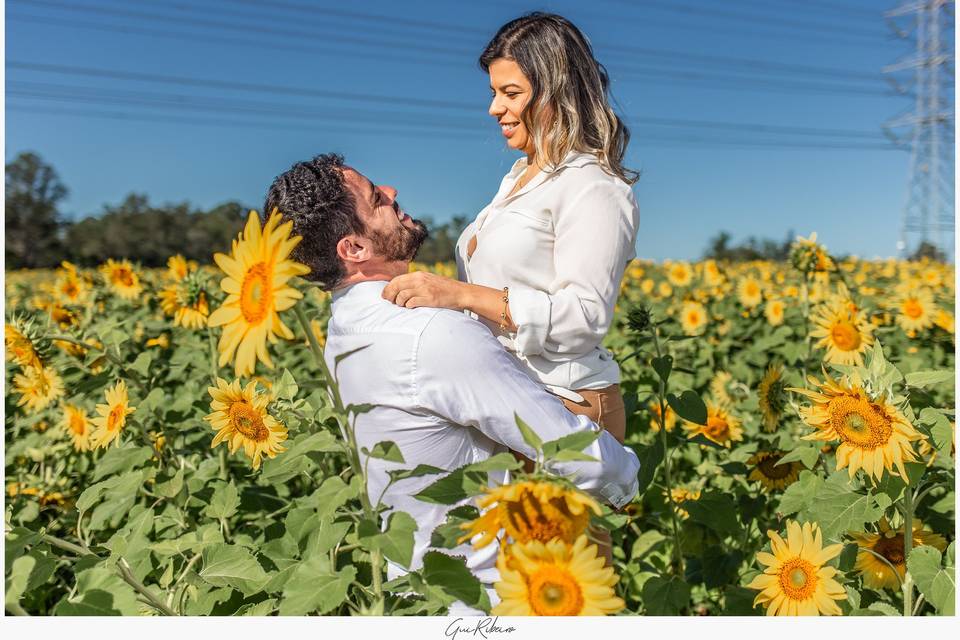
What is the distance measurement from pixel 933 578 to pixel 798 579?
0.69 feet

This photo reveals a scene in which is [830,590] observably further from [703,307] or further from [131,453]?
[703,307]

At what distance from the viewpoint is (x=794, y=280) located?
19.0 feet

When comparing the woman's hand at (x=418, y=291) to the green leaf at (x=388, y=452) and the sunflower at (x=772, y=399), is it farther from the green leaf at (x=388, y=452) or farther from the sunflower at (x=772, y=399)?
the sunflower at (x=772, y=399)

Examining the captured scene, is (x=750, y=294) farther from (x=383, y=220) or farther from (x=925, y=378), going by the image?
(x=383, y=220)

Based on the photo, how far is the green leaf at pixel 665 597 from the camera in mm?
1554

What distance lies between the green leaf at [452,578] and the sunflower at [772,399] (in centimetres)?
144

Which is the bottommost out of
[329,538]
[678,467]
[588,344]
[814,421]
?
[678,467]

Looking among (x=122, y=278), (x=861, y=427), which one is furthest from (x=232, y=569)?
(x=122, y=278)

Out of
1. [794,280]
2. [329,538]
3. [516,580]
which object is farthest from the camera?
[794,280]

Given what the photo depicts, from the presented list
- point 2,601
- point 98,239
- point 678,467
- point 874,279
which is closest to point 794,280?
point 874,279

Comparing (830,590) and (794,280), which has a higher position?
(794,280)

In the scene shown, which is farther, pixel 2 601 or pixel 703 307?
pixel 703 307

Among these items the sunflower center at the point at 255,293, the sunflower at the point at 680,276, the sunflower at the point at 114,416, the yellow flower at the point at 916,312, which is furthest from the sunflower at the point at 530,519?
the sunflower at the point at 680,276

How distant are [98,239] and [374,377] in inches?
651
